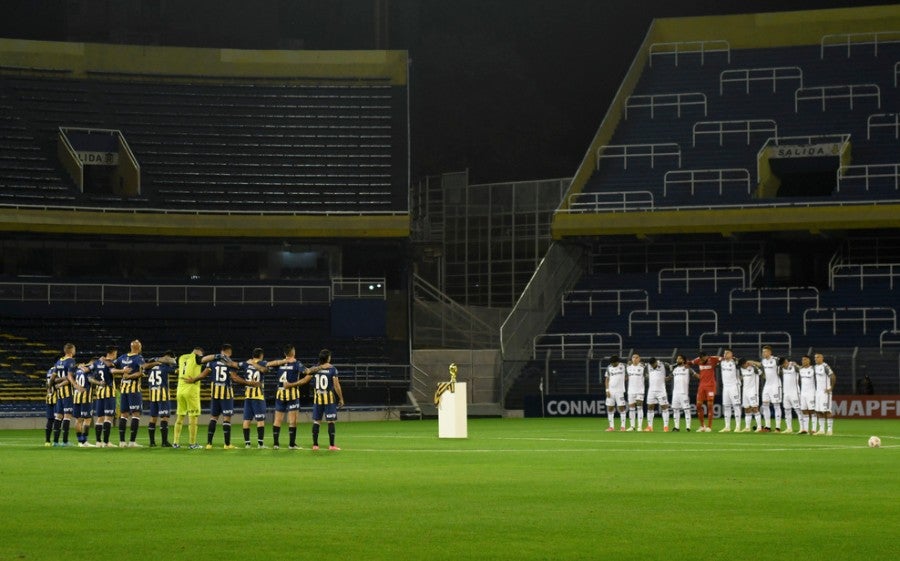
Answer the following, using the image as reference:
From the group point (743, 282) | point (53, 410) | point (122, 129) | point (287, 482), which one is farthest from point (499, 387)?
point (287, 482)

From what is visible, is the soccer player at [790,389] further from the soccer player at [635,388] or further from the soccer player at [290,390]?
the soccer player at [290,390]

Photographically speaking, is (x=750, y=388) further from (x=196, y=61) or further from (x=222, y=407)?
(x=196, y=61)

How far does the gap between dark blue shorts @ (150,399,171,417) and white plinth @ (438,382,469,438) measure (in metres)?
6.38

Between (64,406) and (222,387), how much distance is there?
4.70m

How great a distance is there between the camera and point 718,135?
2255 inches

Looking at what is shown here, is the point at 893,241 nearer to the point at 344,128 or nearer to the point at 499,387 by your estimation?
the point at 499,387

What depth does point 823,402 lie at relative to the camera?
35156 mm

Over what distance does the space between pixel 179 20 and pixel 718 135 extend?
24135 mm

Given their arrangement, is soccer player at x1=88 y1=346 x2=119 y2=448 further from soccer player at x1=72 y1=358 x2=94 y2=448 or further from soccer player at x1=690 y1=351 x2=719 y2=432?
soccer player at x1=690 y1=351 x2=719 y2=432

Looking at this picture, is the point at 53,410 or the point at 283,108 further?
the point at 283,108

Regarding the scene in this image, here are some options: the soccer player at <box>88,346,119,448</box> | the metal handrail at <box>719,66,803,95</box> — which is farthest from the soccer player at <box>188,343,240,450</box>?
the metal handrail at <box>719,66,803,95</box>

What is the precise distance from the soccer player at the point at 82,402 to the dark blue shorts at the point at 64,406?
106mm

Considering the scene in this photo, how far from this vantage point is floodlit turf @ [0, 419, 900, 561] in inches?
472

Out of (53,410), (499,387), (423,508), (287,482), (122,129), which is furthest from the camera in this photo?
(122,129)
